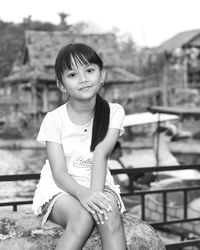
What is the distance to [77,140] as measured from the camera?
6.55 feet

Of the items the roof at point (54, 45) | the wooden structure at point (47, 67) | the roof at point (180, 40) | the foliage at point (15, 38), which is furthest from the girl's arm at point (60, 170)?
the foliage at point (15, 38)

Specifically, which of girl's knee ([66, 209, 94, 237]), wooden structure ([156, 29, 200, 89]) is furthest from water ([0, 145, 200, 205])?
wooden structure ([156, 29, 200, 89])

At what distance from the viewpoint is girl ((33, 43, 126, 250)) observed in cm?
184

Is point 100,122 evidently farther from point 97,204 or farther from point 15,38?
point 15,38

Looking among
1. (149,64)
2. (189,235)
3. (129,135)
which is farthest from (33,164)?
(149,64)

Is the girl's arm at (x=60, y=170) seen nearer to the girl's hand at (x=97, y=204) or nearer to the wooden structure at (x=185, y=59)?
the girl's hand at (x=97, y=204)

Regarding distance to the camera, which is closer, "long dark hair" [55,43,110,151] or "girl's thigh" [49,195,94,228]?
"girl's thigh" [49,195,94,228]

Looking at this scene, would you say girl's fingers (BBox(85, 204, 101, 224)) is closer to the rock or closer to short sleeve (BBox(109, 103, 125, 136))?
the rock

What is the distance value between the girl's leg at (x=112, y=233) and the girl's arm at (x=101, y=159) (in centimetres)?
17

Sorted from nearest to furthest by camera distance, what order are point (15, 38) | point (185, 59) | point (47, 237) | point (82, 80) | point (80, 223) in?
1. point (80, 223)
2. point (47, 237)
3. point (82, 80)
4. point (185, 59)
5. point (15, 38)

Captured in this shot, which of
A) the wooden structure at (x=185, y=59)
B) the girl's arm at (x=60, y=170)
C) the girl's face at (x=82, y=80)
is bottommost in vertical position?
the girl's arm at (x=60, y=170)

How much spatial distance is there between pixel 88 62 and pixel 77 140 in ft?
1.17

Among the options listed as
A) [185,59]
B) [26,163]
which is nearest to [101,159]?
[26,163]

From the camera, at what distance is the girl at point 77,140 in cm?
184
